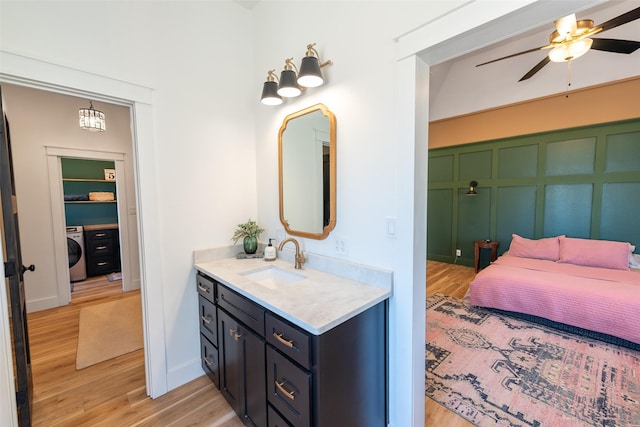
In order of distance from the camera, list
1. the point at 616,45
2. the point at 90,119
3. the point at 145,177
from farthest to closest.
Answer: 1. the point at 90,119
2. the point at 616,45
3. the point at 145,177

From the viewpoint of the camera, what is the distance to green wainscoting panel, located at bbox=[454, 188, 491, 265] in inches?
185

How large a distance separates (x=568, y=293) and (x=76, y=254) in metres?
7.03

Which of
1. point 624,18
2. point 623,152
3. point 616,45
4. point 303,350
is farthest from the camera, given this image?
point 623,152

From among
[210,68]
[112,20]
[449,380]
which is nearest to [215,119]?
[210,68]

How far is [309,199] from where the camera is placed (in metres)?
2.00

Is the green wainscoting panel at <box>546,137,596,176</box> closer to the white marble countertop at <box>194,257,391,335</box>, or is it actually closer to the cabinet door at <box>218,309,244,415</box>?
the white marble countertop at <box>194,257,391,335</box>

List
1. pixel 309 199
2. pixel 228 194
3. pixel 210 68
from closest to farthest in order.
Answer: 1. pixel 309 199
2. pixel 210 68
3. pixel 228 194

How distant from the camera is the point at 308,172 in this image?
1991 mm

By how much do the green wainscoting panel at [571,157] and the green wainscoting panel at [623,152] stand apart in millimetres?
156

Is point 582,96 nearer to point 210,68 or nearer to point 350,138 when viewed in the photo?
point 350,138

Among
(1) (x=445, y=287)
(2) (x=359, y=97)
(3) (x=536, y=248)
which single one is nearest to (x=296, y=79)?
(2) (x=359, y=97)

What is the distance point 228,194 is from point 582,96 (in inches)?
198

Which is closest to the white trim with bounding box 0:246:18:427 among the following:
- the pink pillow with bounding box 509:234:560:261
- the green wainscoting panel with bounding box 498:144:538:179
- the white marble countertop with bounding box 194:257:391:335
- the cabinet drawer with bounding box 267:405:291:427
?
the white marble countertop with bounding box 194:257:391:335

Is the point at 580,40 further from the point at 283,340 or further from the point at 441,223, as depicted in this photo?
the point at 283,340
